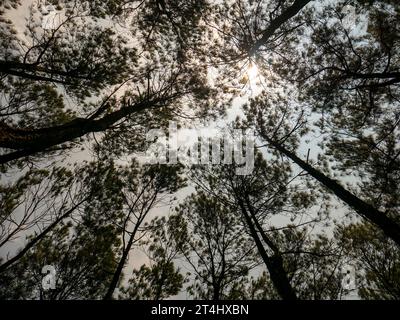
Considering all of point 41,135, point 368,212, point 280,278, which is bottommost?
point 280,278

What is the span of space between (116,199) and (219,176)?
402cm

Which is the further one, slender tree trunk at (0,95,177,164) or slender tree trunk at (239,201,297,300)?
slender tree trunk at (239,201,297,300)

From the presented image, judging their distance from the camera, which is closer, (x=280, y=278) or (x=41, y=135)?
(x=41, y=135)

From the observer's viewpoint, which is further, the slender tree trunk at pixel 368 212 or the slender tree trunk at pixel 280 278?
the slender tree trunk at pixel 280 278

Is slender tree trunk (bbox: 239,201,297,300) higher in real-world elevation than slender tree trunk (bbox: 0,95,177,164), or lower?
lower

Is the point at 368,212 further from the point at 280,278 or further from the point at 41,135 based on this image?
the point at 41,135

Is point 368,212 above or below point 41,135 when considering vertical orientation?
below

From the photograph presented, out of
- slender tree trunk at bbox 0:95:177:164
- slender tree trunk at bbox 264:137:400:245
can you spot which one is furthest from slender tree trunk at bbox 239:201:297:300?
slender tree trunk at bbox 0:95:177:164

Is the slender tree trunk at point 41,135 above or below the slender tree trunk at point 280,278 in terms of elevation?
above

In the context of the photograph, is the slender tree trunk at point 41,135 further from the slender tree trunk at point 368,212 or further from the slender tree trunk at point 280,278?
the slender tree trunk at point 368,212

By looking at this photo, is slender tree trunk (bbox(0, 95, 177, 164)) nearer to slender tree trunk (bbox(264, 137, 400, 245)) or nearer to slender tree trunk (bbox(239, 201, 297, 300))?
slender tree trunk (bbox(239, 201, 297, 300))

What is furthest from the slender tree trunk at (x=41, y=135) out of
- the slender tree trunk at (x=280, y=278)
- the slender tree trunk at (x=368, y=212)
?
the slender tree trunk at (x=368, y=212)

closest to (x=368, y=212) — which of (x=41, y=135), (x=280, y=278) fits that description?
(x=280, y=278)
